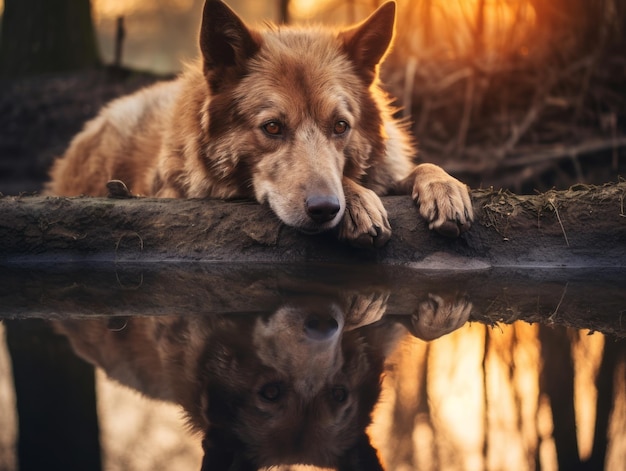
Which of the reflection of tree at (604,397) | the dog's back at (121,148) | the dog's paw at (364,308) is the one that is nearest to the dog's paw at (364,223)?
the dog's paw at (364,308)

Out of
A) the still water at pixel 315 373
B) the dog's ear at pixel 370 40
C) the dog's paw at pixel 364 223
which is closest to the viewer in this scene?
the still water at pixel 315 373

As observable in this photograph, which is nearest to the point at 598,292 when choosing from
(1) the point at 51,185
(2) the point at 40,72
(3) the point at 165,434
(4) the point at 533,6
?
(3) the point at 165,434

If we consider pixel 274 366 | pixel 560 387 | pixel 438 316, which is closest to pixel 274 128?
pixel 438 316

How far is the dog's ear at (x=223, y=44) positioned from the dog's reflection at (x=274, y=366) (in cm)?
174

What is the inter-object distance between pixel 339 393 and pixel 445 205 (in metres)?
2.19

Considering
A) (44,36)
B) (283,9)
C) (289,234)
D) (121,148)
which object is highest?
(289,234)

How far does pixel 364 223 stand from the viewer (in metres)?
4.24

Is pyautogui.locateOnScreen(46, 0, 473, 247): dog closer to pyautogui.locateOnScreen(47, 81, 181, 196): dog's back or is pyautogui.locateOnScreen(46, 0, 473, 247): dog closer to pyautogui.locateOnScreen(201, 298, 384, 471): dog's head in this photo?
pyautogui.locateOnScreen(47, 81, 181, 196): dog's back

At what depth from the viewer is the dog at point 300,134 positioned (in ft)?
14.0

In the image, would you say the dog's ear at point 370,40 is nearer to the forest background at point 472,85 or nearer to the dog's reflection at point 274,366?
the dog's reflection at point 274,366

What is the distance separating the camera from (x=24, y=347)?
2.86m

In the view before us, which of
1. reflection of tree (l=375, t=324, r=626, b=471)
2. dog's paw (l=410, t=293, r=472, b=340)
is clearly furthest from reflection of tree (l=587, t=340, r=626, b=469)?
dog's paw (l=410, t=293, r=472, b=340)

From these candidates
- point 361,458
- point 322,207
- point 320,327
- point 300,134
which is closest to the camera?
point 361,458

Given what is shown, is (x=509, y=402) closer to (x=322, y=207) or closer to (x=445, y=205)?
(x=322, y=207)
